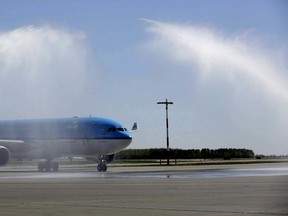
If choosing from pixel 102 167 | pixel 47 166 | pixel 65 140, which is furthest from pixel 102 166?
pixel 47 166

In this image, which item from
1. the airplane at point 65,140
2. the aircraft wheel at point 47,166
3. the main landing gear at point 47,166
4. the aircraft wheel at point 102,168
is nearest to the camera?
the aircraft wheel at point 102,168

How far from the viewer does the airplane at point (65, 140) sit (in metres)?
67.4

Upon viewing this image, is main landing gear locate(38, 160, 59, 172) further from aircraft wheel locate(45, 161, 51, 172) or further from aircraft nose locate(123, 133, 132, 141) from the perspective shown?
aircraft nose locate(123, 133, 132, 141)

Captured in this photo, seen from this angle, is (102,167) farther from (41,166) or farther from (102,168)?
(41,166)

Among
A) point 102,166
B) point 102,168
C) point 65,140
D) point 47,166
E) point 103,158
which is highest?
point 65,140

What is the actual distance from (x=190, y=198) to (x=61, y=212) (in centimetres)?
572

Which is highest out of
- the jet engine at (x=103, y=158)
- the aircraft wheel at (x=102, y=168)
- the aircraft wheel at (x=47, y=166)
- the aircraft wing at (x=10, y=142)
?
the aircraft wing at (x=10, y=142)

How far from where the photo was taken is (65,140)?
69062 mm

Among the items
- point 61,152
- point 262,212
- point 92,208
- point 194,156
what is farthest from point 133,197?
point 194,156

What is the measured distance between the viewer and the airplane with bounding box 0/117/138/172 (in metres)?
67.4

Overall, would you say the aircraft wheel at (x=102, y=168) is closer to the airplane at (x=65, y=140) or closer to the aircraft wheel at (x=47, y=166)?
the airplane at (x=65, y=140)

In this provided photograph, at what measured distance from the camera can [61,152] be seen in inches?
2763

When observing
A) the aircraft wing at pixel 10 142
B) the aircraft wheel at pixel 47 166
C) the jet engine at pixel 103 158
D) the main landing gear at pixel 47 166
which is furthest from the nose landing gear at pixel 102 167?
the aircraft wing at pixel 10 142

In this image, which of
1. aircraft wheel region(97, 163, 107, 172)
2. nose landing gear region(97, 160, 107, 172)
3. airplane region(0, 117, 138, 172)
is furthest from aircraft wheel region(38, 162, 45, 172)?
aircraft wheel region(97, 163, 107, 172)
